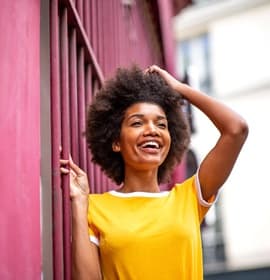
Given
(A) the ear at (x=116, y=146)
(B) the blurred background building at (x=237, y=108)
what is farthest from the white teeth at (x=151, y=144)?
(B) the blurred background building at (x=237, y=108)

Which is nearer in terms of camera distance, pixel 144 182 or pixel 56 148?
pixel 56 148

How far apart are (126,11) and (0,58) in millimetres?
2371

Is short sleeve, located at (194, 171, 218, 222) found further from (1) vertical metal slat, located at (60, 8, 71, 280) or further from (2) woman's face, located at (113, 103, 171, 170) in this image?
(1) vertical metal slat, located at (60, 8, 71, 280)

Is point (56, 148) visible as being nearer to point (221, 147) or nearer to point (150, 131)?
point (150, 131)

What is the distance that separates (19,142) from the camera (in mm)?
1548

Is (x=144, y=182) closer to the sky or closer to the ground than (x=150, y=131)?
closer to the ground

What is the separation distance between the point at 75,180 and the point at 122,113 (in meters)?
0.23

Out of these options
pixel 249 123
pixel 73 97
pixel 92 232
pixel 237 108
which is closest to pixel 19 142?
pixel 92 232

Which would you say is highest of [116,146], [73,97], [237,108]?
[237,108]

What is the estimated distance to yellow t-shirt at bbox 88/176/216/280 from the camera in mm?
1821

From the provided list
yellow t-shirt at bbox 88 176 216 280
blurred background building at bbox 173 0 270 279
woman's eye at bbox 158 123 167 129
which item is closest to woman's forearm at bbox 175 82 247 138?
woman's eye at bbox 158 123 167 129

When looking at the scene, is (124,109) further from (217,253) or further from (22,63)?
(217,253)

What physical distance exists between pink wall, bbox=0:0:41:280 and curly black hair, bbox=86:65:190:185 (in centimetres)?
41

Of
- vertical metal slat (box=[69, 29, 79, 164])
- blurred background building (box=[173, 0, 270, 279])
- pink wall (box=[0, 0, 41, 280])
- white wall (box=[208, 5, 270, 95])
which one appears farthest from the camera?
white wall (box=[208, 5, 270, 95])
